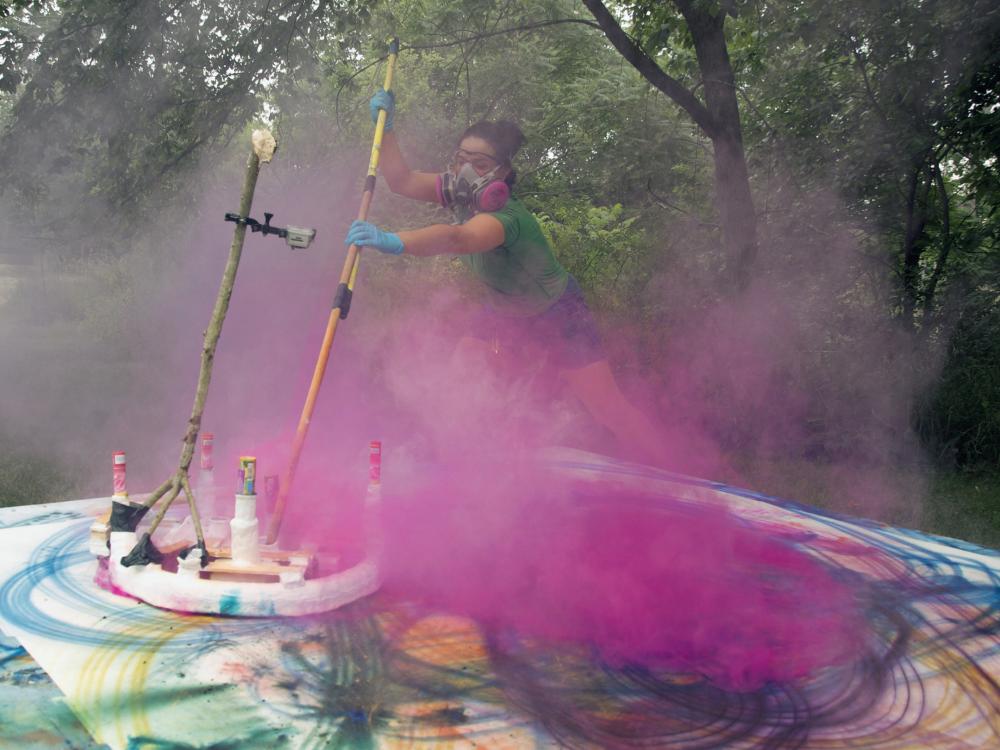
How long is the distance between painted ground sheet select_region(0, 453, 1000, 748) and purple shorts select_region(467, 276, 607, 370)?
86.3 inches

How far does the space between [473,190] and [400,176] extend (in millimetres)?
579

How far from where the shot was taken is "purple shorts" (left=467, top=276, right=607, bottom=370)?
4.93 meters

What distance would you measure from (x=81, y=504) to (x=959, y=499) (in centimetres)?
596

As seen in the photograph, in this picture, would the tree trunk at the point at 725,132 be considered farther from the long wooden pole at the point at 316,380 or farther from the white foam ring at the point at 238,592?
the white foam ring at the point at 238,592

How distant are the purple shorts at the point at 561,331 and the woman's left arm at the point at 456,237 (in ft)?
2.61

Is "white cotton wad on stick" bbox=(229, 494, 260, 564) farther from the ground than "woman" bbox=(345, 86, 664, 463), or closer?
closer

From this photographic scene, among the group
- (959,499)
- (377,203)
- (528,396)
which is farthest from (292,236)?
(377,203)

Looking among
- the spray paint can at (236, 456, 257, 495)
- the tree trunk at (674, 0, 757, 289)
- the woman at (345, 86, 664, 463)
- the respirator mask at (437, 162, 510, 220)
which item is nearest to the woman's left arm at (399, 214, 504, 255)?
the woman at (345, 86, 664, 463)

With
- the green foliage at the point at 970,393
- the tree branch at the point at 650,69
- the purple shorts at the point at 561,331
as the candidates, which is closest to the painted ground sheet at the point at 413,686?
the purple shorts at the point at 561,331

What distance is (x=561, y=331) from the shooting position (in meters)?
4.93

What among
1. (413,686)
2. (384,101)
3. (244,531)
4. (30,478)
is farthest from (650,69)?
(30,478)

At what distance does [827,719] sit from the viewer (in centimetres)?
238

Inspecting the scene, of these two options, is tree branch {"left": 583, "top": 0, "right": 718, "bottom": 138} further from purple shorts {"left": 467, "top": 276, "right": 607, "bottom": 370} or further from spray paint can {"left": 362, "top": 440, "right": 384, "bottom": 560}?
spray paint can {"left": 362, "top": 440, "right": 384, "bottom": 560}

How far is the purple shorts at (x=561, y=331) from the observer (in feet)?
16.2
